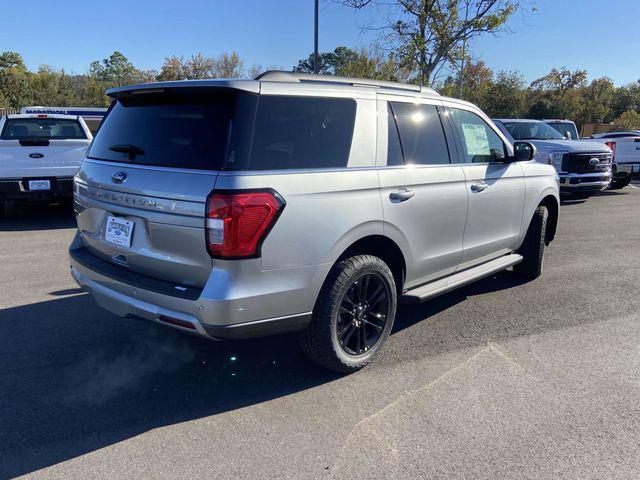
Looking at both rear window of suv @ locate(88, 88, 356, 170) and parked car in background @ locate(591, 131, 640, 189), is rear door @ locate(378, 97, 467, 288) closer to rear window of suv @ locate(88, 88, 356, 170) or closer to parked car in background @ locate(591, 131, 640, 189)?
rear window of suv @ locate(88, 88, 356, 170)

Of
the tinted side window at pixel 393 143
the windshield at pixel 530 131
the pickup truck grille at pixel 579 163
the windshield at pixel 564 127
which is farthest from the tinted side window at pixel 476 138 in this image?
the windshield at pixel 564 127

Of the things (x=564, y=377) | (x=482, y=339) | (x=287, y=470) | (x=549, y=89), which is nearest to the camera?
(x=287, y=470)

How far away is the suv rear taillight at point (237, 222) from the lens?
9.01 feet

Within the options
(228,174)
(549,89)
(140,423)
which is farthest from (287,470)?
(549,89)

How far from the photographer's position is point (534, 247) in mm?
5684

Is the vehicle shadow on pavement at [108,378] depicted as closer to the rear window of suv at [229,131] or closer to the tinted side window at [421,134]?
the rear window of suv at [229,131]

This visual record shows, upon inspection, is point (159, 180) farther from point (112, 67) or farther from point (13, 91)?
point (112, 67)

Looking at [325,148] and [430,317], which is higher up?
[325,148]

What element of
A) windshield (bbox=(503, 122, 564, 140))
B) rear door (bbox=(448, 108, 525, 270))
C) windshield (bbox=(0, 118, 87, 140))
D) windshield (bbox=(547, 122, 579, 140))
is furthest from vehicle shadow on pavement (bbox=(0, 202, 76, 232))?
windshield (bbox=(547, 122, 579, 140))

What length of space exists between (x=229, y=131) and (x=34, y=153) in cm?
651

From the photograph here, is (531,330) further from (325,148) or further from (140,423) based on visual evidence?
(140,423)

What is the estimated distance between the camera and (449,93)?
2069 cm

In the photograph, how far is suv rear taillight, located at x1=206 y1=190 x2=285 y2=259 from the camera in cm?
275

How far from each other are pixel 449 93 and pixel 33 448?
67.2ft
